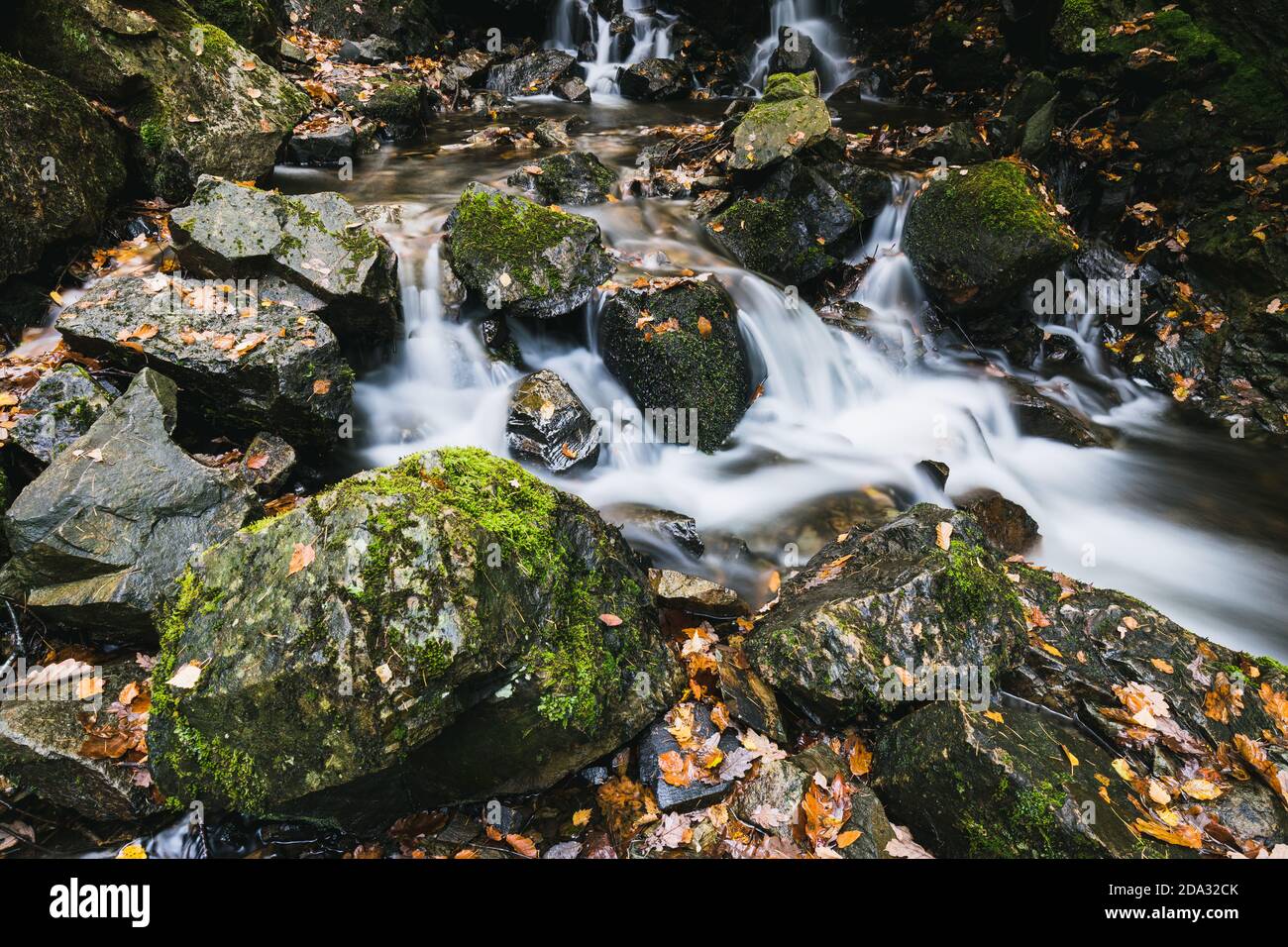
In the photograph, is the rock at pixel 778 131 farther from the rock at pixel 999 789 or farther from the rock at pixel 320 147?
the rock at pixel 999 789

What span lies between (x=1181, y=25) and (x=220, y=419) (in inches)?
520

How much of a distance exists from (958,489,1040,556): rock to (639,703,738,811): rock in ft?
12.5

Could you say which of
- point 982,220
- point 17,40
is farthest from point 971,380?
point 17,40

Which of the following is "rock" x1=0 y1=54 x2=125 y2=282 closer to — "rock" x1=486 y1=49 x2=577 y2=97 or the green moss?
the green moss

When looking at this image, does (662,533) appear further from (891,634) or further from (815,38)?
(815,38)

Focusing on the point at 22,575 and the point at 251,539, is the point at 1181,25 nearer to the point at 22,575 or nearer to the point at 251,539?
the point at 251,539

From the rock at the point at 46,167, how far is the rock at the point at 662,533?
5.62 meters

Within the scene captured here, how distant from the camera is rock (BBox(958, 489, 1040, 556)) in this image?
616 cm

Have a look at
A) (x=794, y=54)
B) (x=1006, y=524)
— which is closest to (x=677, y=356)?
(x=1006, y=524)

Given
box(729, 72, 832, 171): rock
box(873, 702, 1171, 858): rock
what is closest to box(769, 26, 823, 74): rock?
box(729, 72, 832, 171): rock

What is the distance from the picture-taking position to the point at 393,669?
9.35 ft

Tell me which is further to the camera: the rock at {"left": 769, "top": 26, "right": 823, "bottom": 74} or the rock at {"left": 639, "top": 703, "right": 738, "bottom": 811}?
the rock at {"left": 769, "top": 26, "right": 823, "bottom": 74}

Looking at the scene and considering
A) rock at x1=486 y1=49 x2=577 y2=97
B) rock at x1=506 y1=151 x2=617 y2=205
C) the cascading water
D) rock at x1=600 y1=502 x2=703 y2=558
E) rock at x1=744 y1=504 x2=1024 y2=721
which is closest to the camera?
rock at x1=744 y1=504 x2=1024 y2=721

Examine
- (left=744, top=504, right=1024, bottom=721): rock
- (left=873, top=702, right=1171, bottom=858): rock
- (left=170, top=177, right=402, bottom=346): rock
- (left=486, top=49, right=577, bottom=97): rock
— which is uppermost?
(left=486, top=49, right=577, bottom=97): rock
